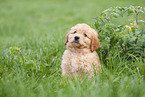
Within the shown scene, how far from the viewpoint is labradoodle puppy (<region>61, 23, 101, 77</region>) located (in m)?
2.92

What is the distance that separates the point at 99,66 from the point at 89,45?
1.40 ft

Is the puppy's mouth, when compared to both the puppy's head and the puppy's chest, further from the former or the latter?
the puppy's chest

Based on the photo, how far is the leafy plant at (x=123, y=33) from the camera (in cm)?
305

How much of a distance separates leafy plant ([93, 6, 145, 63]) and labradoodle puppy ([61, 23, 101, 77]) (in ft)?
1.23

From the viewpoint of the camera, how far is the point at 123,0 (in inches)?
139

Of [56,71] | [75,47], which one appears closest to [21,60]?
[56,71]

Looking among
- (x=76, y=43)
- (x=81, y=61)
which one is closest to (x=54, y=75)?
(x=81, y=61)

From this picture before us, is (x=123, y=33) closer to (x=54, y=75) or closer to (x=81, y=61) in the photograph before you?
(x=81, y=61)

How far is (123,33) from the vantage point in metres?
3.06

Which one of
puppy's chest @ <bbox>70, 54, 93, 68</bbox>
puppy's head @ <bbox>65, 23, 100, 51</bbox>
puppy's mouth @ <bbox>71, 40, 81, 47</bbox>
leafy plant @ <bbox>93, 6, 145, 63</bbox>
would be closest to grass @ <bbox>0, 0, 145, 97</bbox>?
leafy plant @ <bbox>93, 6, 145, 63</bbox>

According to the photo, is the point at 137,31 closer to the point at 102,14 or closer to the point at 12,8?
the point at 102,14

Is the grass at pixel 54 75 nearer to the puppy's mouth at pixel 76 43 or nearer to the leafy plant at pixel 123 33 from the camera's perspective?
the leafy plant at pixel 123 33

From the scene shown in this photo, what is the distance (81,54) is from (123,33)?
2.83 feet

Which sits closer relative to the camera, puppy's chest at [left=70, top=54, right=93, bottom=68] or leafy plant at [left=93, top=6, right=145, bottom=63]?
puppy's chest at [left=70, top=54, right=93, bottom=68]
